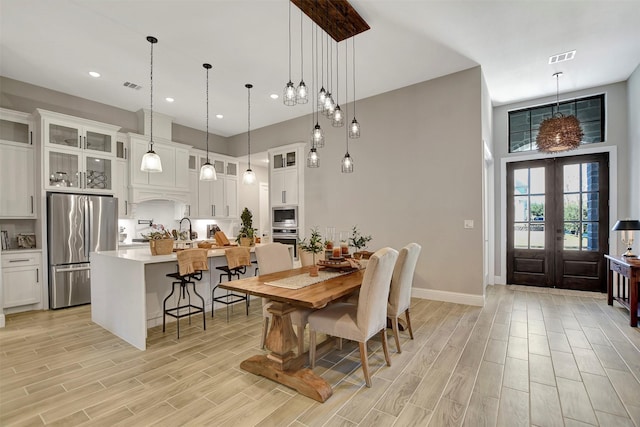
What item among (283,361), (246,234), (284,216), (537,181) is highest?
(537,181)

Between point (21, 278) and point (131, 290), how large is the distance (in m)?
2.44

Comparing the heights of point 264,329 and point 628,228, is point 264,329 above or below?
below

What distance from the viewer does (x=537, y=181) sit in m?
5.34

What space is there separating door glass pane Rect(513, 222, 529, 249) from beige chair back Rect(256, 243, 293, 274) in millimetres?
4505

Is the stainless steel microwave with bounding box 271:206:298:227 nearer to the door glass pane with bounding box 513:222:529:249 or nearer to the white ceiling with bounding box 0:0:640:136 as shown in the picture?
the white ceiling with bounding box 0:0:640:136

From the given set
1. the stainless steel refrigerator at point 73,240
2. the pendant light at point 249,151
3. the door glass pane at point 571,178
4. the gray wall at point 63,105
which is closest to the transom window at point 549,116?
the door glass pane at point 571,178

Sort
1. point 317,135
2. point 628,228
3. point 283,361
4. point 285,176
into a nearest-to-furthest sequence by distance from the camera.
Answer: point 283,361 < point 317,135 < point 628,228 < point 285,176

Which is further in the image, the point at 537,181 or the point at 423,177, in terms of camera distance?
the point at 537,181

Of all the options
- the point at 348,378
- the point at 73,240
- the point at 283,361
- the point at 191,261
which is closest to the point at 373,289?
the point at 348,378

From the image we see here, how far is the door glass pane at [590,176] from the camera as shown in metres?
4.89

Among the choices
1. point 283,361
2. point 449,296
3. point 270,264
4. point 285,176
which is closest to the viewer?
point 283,361

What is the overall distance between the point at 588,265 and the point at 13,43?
863cm

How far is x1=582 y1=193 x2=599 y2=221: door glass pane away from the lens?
4.90m

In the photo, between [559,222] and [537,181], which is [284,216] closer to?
[537,181]
